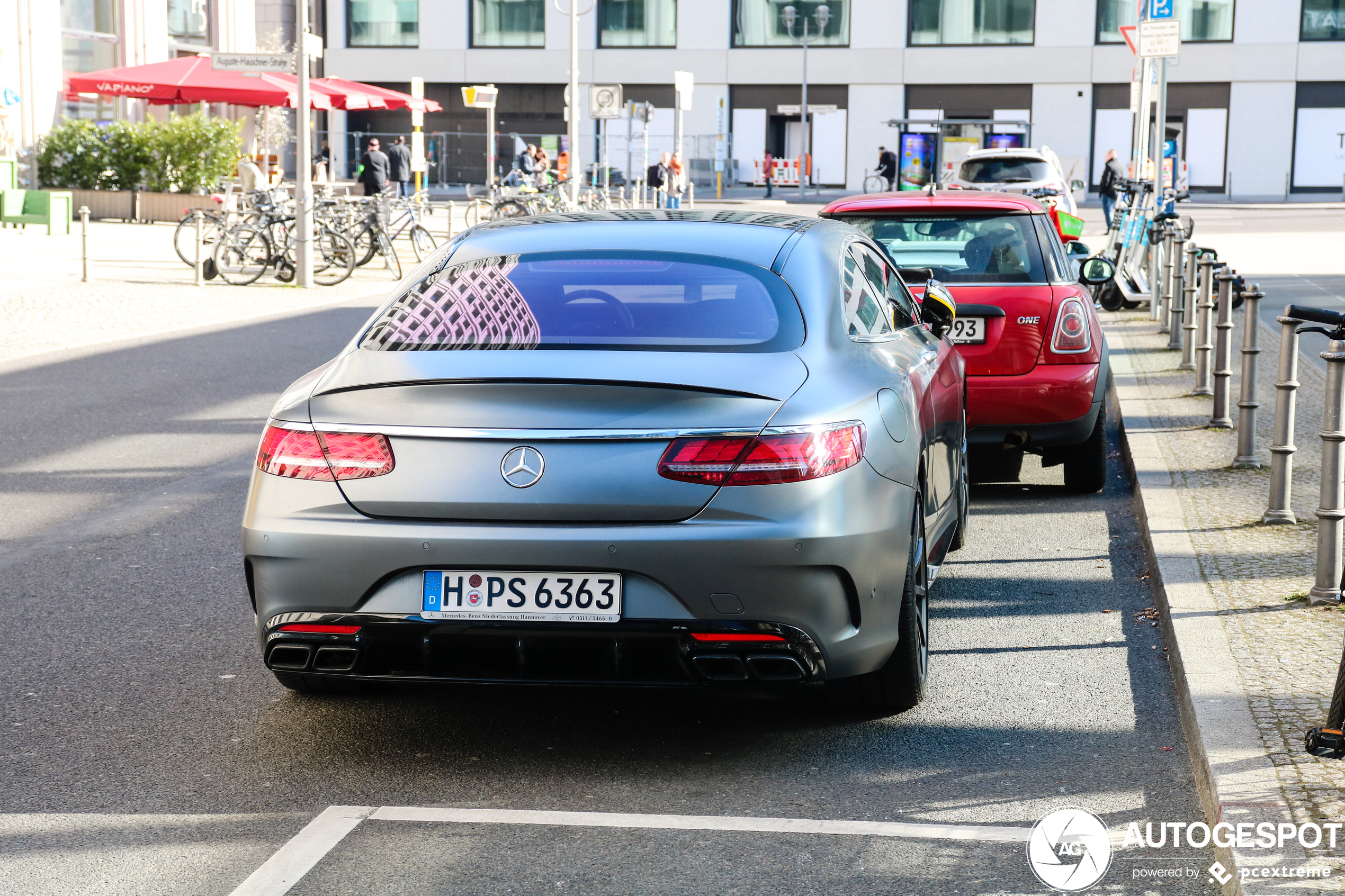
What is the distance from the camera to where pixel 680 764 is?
4375 millimetres

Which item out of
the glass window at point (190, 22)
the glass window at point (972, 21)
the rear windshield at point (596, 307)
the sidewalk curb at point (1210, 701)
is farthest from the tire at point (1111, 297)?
the glass window at point (972, 21)

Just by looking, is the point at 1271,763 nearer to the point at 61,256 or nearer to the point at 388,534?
the point at 388,534

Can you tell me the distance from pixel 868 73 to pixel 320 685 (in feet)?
192

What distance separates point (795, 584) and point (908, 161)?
46.0 metres

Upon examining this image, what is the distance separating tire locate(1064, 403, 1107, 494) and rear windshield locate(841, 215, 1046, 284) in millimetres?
857

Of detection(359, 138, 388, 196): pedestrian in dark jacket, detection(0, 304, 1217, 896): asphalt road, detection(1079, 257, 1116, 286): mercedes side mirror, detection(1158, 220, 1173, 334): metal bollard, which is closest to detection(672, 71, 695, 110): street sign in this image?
detection(359, 138, 388, 196): pedestrian in dark jacket

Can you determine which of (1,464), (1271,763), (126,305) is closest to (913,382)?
(1271,763)

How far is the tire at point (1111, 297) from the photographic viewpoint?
17422mm

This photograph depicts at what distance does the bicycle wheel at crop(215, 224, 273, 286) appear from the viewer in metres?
20.3

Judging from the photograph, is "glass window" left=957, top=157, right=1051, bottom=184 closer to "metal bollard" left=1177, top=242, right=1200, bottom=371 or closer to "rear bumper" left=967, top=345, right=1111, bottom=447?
"metal bollard" left=1177, top=242, right=1200, bottom=371

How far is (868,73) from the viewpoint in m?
61.0

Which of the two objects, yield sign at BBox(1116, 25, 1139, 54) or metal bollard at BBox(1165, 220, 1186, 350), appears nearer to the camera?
metal bollard at BBox(1165, 220, 1186, 350)

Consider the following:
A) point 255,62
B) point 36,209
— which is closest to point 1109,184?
point 255,62

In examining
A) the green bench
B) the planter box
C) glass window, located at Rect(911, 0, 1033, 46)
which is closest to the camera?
the green bench
